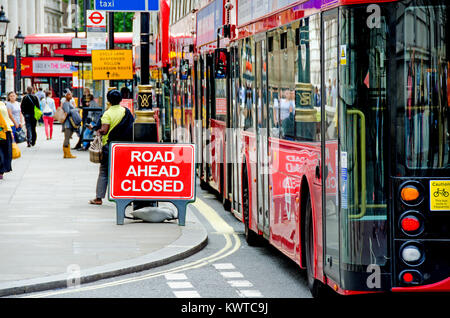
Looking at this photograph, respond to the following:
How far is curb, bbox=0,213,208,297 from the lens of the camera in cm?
925

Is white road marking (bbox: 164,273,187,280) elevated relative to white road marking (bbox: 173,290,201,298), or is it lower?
lower

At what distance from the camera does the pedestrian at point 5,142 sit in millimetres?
20500

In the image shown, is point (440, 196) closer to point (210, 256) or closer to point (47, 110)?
point (210, 256)

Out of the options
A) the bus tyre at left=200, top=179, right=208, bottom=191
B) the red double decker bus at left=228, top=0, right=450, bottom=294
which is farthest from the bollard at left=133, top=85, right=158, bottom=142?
the red double decker bus at left=228, top=0, right=450, bottom=294

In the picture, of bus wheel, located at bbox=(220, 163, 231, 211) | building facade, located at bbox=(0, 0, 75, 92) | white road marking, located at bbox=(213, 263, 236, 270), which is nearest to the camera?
white road marking, located at bbox=(213, 263, 236, 270)

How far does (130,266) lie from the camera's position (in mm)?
10375

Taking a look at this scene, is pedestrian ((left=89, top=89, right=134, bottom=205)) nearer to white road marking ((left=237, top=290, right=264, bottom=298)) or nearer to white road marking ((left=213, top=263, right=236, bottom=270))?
white road marking ((left=213, top=263, right=236, bottom=270))

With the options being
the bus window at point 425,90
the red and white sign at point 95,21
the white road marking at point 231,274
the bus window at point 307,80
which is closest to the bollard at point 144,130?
the white road marking at point 231,274

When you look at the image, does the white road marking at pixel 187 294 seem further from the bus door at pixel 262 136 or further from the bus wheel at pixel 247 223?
the bus wheel at pixel 247 223

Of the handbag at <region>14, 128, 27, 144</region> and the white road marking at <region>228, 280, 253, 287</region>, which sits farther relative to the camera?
the handbag at <region>14, 128, 27, 144</region>

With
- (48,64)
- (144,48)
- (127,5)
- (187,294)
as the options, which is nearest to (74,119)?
(127,5)

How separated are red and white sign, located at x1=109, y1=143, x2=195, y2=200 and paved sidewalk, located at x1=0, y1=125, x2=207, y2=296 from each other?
400 millimetres
